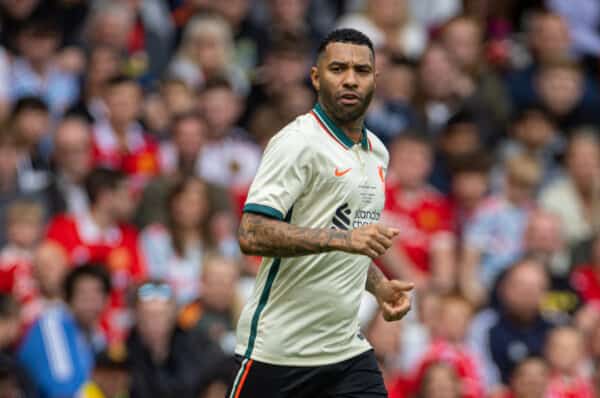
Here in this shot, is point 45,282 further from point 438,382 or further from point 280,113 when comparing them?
point 280,113

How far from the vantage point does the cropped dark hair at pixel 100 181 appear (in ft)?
32.6

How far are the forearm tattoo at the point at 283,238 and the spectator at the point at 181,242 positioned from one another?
4797 millimetres

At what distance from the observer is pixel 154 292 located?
934cm

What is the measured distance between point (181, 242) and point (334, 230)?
17.0 ft

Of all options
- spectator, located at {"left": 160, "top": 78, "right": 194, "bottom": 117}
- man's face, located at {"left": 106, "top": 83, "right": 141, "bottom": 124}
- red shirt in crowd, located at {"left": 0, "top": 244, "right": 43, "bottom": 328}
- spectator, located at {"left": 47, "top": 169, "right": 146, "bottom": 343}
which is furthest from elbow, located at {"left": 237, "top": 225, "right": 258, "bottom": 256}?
spectator, located at {"left": 160, "top": 78, "right": 194, "bottom": 117}

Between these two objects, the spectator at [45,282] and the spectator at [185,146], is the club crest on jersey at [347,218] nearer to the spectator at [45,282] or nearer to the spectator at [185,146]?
Result: the spectator at [45,282]

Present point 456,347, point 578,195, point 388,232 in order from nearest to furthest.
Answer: point 388,232 → point 456,347 → point 578,195

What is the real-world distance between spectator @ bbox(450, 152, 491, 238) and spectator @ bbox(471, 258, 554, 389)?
89 centimetres

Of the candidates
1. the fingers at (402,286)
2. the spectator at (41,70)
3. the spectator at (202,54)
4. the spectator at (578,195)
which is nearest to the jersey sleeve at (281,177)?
the fingers at (402,286)

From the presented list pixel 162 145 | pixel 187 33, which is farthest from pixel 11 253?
pixel 187 33

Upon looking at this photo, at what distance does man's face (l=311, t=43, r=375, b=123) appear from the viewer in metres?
5.55

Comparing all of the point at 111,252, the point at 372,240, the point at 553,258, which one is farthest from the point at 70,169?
the point at 372,240

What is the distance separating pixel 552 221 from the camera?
36.6 ft

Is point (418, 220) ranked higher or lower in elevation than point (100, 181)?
lower
